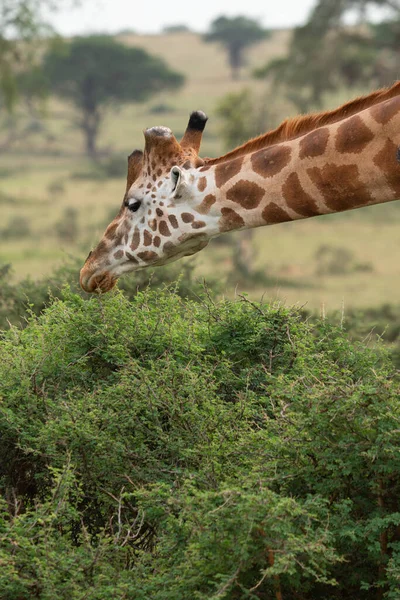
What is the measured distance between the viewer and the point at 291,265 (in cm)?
1955

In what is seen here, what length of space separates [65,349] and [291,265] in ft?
48.6

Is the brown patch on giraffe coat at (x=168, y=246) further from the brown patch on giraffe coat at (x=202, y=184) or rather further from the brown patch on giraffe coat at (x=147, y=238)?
the brown patch on giraffe coat at (x=202, y=184)

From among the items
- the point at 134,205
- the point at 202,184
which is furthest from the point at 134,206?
the point at 202,184

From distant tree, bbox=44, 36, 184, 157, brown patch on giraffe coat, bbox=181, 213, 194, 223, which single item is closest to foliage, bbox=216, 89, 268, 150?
brown patch on giraffe coat, bbox=181, 213, 194, 223

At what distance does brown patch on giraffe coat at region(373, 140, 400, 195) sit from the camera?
457 cm

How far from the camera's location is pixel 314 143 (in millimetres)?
4812

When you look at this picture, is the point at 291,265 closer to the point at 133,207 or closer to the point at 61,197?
the point at 61,197

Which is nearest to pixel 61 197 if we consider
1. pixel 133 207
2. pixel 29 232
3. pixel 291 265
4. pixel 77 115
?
pixel 29 232

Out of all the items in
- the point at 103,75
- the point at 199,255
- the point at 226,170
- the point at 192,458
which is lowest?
the point at 199,255

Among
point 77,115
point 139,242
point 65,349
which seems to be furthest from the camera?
point 77,115

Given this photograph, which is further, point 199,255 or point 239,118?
point 239,118

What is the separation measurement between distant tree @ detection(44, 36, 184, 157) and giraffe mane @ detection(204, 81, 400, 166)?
33568 mm

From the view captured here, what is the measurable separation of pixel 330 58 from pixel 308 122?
16.8 m

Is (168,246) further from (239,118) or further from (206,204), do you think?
(239,118)
